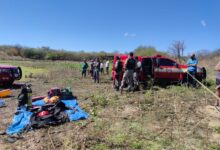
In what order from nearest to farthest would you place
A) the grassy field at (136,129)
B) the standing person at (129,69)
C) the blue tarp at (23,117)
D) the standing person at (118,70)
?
1. the grassy field at (136,129)
2. the blue tarp at (23,117)
3. the standing person at (129,69)
4. the standing person at (118,70)

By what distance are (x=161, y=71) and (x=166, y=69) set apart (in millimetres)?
322

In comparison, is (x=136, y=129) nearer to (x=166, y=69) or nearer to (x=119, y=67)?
(x=119, y=67)

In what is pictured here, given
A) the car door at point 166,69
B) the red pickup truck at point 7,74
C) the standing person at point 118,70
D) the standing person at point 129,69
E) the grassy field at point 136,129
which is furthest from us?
the red pickup truck at point 7,74

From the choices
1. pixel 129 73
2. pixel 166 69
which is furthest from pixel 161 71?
pixel 129 73

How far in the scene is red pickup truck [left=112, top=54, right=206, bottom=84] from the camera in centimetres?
1476

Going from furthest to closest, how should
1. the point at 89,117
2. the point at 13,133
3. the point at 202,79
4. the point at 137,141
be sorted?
the point at 202,79
the point at 89,117
the point at 13,133
the point at 137,141

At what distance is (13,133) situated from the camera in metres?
7.76

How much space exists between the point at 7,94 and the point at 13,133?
6826mm

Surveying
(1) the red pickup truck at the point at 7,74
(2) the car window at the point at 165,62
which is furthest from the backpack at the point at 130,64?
(1) the red pickup truck at the point at 7,74

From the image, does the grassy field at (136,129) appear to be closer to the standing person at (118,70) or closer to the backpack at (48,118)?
the backpack at (48,118)

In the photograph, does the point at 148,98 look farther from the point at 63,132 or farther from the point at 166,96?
the point at 63,132

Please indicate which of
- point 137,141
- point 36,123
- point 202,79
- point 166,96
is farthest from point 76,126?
point 202,79

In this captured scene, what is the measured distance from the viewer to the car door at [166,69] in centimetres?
1498

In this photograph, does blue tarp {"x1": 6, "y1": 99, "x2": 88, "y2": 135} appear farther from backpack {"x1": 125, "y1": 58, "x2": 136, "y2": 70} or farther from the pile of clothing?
A: backpack {"x1": 125, "y1": 58, "x2": 136, "y2": 70}
